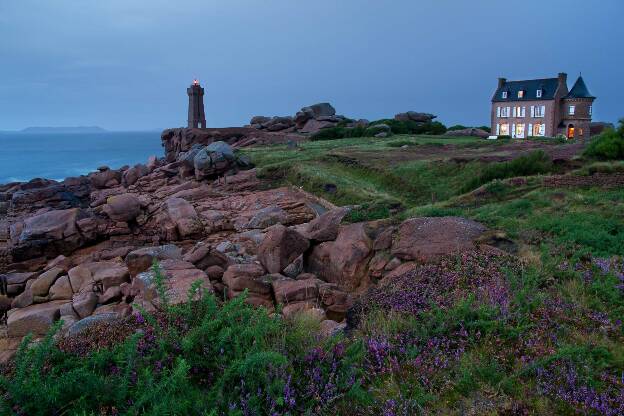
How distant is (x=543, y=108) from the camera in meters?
50.0

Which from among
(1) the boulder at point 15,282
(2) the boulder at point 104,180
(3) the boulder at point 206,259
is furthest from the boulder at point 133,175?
(3) the boulder at point 206,259

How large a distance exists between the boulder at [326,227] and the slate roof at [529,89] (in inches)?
1840

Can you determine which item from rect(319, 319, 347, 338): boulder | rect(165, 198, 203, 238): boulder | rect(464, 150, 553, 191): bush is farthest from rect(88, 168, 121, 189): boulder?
rect(319, 319, 347, 338): boulder

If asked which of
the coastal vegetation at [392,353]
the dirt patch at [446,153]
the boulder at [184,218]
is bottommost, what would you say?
the boulder at [184,218]

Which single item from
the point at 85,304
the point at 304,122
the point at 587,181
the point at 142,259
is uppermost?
the point at 304,122

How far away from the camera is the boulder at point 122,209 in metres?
19.4

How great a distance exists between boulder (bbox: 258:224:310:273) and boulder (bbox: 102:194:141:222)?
12148 millimetres

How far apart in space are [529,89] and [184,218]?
47.2m

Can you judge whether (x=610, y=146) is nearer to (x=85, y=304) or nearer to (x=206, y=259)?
(x=206, y=259)

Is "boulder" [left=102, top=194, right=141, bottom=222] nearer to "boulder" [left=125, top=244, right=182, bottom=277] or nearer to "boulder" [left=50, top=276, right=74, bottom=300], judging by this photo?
"boulder" [left=50, top=276, right=74, bottom=300]

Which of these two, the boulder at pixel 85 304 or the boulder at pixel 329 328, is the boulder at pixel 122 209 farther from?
the boulder at pixel 329 328

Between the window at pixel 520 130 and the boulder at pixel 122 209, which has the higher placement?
the window at pixel 520 130

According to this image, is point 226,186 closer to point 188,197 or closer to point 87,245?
point 188,197

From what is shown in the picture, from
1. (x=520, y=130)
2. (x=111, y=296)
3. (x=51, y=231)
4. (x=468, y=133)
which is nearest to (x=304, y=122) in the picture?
(x=468, y=133)
